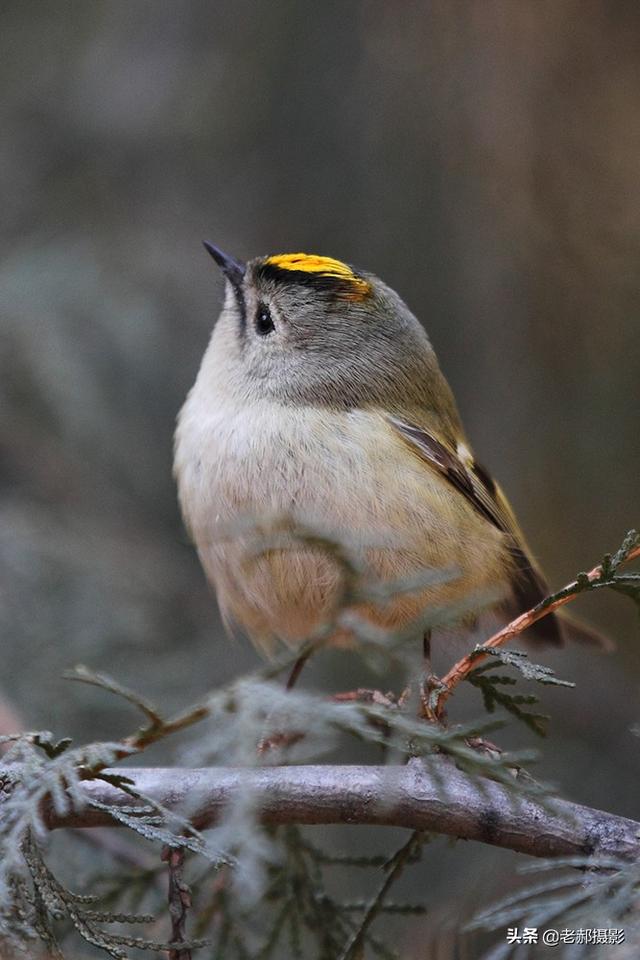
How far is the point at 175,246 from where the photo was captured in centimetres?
357

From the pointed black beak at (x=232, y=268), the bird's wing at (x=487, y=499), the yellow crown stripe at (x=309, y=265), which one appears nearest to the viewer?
the bird's wing at (x=487, y=499)

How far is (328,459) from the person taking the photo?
7.13ft

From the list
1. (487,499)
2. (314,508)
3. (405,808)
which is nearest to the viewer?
(405,808)

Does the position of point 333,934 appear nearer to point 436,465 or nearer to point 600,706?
point 436,465

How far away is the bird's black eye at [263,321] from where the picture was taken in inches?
102

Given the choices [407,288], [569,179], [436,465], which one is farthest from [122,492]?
[569,179]

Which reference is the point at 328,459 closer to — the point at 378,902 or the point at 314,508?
the point at 314,508

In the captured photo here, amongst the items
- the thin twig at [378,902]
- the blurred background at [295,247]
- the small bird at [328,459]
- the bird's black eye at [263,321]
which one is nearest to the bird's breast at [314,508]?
the small bird at [328,459]

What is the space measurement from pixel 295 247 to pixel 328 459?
5.27 feet

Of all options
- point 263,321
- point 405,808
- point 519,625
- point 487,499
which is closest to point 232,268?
point 263,321

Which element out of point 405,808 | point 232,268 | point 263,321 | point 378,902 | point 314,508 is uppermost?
point 232,268

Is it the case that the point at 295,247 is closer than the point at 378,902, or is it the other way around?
the point at 378,902

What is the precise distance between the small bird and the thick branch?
0.46m

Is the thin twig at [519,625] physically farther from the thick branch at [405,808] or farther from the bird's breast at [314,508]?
the bird's breast at [314,508]
